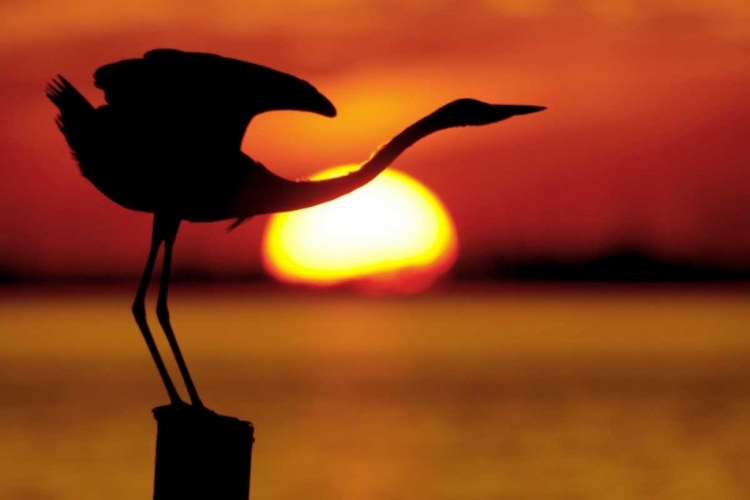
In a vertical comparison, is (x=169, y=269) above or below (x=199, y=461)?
above

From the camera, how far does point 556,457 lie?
34.1 metres

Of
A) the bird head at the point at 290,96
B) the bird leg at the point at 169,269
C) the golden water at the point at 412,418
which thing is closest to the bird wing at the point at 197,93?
the bird head at the point at 290,96

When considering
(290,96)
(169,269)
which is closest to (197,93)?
(290,96)

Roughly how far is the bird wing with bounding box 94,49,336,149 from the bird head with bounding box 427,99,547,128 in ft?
2.63

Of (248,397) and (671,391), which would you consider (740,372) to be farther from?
(248,397)

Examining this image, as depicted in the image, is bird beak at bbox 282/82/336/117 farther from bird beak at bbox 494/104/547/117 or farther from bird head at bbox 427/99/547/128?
bird beak at bbox 494/104/547/117

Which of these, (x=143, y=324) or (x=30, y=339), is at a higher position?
(x=30, y=339)

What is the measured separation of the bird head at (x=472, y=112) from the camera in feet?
30.7

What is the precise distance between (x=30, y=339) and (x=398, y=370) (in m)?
51.0

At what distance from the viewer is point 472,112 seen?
9.44m

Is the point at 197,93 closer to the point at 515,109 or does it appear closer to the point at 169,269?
the point at 169,269

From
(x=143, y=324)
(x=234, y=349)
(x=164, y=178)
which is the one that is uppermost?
(x=234, y=349)

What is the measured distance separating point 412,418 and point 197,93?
37.2m

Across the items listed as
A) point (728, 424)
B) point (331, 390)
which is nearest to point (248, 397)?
point (331, 390)
